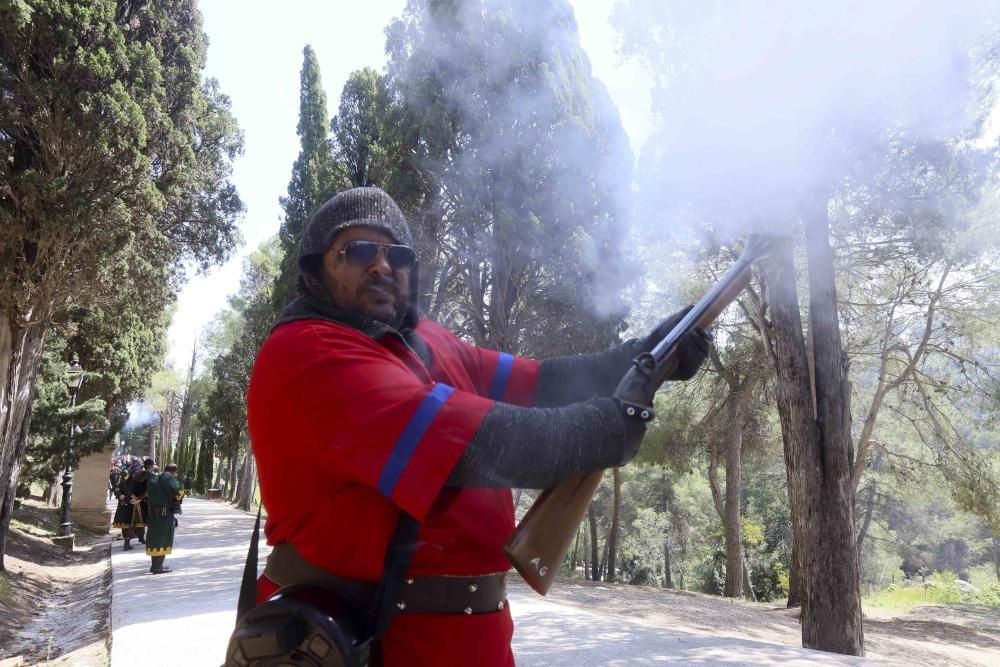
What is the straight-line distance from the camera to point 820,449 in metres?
6.83

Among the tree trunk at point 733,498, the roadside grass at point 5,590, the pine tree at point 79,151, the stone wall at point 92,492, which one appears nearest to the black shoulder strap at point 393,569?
the pine tree at point 79,151

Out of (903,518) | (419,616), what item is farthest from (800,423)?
(903,518)

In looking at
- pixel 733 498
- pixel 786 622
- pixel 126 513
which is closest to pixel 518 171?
pixel 786 622

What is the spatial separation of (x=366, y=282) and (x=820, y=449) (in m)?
6.43

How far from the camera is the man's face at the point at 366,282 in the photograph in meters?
1.40

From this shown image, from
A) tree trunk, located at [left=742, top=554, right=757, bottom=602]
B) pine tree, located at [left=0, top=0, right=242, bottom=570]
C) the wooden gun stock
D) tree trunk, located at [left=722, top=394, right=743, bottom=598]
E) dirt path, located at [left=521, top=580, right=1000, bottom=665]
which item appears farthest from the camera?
tree trunk, located at [left=742, top=554, right=757, bottom=602]

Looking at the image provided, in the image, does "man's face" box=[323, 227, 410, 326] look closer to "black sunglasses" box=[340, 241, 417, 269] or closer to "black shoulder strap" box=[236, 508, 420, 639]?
"black sunglasses" box=[340, 241, 417, 269]

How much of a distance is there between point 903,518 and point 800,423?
30.9 meters

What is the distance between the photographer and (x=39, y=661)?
6.08 m

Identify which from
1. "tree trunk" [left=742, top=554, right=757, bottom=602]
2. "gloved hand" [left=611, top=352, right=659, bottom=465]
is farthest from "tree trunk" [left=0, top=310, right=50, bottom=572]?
"tree trunk" [left=742, top=554, right=757, bottom=602]

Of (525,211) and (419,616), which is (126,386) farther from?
(419,616)

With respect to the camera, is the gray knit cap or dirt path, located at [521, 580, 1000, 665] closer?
the gray knit cap

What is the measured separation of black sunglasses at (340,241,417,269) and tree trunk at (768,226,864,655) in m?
5.63

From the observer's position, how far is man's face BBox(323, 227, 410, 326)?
1.40 metres
